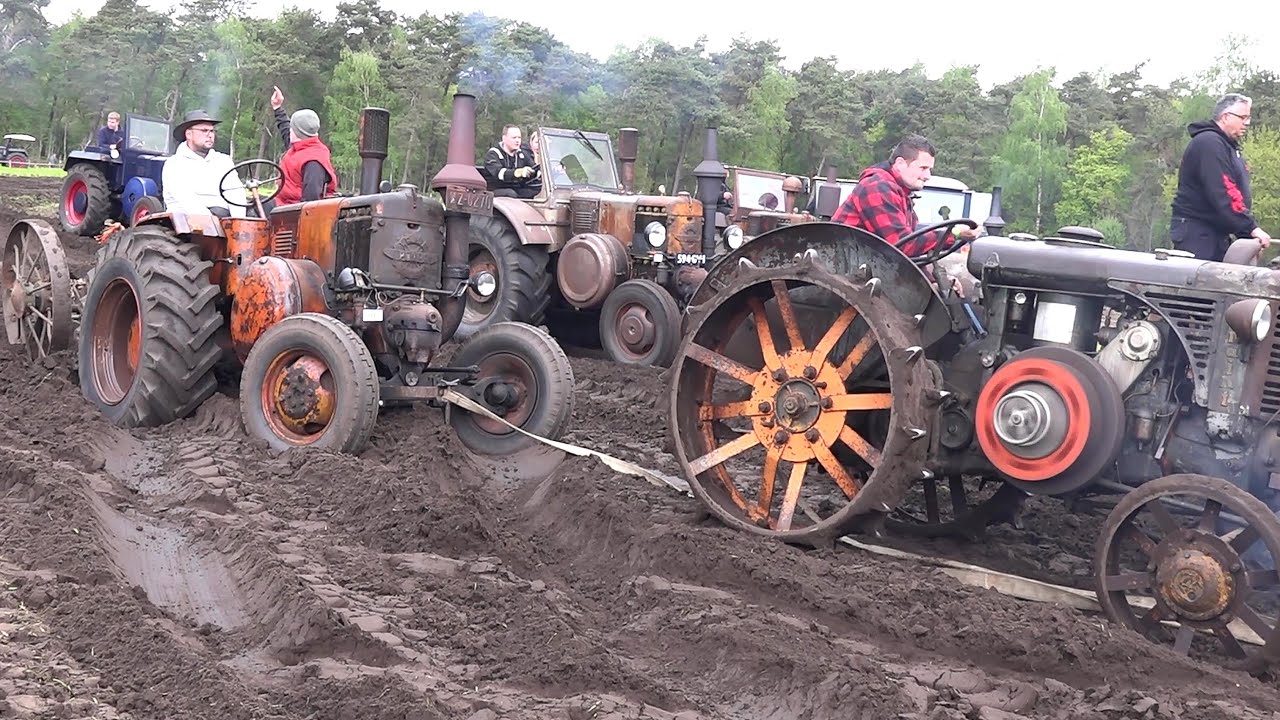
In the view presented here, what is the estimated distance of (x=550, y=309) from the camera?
12.0m

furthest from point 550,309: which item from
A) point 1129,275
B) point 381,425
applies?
point 1129,275

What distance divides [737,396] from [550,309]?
3918 mm

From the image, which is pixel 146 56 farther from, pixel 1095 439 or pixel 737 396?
pixel 1095 439

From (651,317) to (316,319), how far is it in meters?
4.56

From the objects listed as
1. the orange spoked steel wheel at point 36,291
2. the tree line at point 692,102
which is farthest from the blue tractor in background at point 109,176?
the orange spoked steel wheel at point 36,291

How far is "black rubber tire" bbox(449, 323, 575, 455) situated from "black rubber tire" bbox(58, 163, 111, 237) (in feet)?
39.2

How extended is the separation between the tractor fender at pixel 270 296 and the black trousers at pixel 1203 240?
14.1 ft

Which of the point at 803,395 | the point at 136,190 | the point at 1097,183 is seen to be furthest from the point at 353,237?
the point at 1097,183

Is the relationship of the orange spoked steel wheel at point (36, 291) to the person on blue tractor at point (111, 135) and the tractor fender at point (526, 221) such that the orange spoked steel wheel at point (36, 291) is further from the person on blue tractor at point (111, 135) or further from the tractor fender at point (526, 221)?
the person on blue tractor at point (111, 135)

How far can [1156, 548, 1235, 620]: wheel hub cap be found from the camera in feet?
13.9

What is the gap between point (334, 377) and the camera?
6.44 m

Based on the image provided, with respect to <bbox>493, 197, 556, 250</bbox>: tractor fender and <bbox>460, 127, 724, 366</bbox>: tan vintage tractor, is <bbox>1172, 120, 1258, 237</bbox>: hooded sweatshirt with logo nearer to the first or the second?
<bbox>460, 127, 724, 366</bbox>: tan vintage tractor

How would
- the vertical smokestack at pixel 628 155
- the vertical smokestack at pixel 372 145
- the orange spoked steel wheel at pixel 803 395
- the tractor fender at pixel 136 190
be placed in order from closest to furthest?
the orange spoked steel wheel at pixel 803 395 → the vertical smokestack at pixel 372 145 → the vertical smokestack at pixel 628 155 → the tractor fender at pixel 136 190

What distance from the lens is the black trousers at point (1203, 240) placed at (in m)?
6.37
